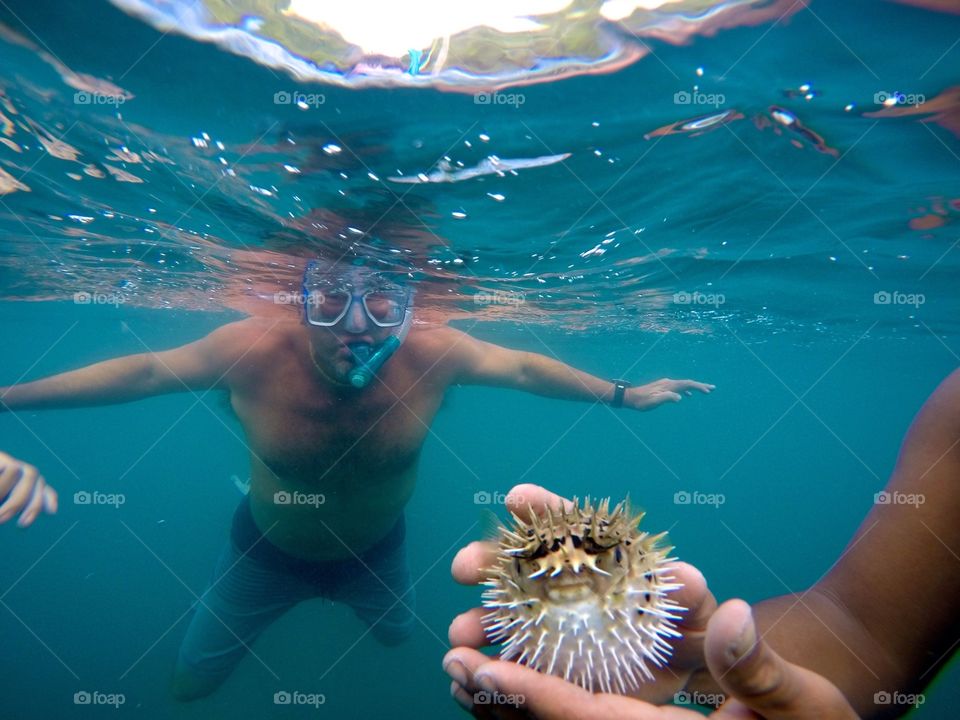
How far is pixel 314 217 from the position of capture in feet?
27.1

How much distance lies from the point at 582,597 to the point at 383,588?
7.23m

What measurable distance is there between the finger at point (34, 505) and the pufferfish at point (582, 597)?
3685 millimetres

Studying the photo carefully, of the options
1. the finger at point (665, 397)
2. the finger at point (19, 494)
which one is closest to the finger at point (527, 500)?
the finger at point (19, 494)

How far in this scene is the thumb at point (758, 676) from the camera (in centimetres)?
147

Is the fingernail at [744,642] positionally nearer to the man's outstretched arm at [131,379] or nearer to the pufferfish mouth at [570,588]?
the pufferfish mouth at [570,588]

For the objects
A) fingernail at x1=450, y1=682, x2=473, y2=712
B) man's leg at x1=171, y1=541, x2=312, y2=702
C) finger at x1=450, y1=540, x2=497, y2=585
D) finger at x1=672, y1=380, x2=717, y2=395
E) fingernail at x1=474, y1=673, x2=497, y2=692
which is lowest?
man's leg at x1=171, y1=541, x2=312, y2=702

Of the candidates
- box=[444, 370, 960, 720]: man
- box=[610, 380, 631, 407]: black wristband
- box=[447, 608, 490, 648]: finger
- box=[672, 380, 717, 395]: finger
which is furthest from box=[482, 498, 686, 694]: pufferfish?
box=[610, 380, 631, 407]: black wristband

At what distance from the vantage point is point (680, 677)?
2229 millimetres

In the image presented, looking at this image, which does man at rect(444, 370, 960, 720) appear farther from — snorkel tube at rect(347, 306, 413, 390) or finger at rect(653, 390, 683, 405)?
snorkel tube at rect(347, 306, 413, 390)

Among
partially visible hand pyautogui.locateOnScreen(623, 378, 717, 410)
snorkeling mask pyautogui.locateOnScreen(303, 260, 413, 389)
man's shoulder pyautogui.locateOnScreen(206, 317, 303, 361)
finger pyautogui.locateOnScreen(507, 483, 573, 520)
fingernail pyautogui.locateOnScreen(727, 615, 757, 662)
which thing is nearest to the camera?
fingernail pyautogui.locateOnScreen(727, 615, 757, 662)

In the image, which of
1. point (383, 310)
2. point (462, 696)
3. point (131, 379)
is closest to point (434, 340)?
point (383, 310)

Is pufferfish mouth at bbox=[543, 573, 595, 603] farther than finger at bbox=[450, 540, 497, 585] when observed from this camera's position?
No

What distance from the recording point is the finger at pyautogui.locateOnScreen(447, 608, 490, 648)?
221 centimetres

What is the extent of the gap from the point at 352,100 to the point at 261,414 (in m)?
4.01
